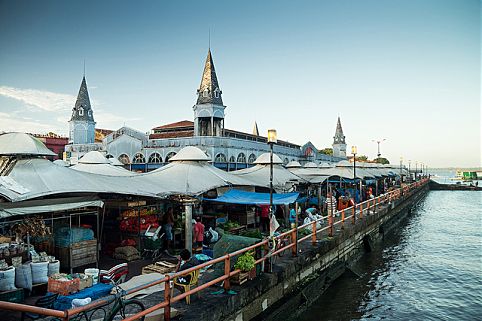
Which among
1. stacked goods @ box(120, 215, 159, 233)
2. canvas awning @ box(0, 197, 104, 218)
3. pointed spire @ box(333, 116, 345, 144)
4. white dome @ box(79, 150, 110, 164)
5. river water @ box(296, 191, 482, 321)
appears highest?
pointed spire @ box(333, 116, 345, 144)

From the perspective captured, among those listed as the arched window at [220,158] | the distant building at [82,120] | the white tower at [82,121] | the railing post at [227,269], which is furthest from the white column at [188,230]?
the white tower at [82,121]

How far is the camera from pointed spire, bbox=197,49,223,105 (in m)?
37.7

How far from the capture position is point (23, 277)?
7.28 m

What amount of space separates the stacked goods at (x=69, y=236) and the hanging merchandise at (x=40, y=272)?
1.52 meters

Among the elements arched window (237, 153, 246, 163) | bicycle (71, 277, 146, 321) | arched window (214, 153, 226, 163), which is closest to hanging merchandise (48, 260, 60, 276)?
bicycle (71, 277, 146, 321)

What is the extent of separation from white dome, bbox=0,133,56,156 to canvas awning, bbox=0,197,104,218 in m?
1.35

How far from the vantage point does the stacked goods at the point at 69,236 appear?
30.5 ft

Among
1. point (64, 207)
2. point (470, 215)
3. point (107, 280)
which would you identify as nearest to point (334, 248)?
point (107, 280)

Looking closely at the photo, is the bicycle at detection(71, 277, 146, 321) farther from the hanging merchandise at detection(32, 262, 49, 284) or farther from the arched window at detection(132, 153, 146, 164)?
the arched window at detection(132, 153, 146, 164)

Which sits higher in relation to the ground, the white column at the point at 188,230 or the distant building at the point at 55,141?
the distant building at the point at 55,141

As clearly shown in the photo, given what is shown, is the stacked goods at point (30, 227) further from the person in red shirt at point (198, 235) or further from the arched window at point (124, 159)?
the arched window at point (124, 159)

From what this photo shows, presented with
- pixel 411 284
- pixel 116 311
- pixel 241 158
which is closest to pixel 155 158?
pixel 241 158

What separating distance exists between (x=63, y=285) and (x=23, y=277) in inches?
46.6

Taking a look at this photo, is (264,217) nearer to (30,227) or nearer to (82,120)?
(30,227)
